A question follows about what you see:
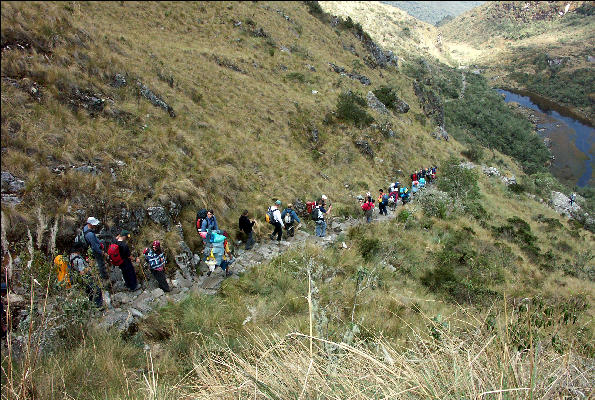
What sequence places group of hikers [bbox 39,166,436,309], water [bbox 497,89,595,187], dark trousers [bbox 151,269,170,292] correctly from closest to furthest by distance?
group of hikers [bbox 39,166,436,309] < dark trousers [bbox 151,269,170,292] < water [bbox 497,89,595,187]

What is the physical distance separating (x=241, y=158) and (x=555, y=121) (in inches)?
3767

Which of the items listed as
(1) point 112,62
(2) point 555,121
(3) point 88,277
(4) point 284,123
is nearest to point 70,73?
(1) point 112,62

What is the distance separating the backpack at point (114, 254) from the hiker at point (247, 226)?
10.3 ft

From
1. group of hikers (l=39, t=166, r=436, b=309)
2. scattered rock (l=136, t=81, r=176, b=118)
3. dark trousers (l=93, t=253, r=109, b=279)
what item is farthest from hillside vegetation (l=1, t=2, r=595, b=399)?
dark trousers (l=93, t=253, r=109, b=279)

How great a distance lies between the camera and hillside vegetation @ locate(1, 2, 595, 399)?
1.86m

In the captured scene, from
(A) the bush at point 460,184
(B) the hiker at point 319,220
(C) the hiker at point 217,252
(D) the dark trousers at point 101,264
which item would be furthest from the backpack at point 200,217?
(A) the bush at point 460,184

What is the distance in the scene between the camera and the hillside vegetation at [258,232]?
186cm

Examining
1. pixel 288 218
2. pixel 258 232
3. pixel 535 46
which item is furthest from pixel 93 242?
pixel 535 46

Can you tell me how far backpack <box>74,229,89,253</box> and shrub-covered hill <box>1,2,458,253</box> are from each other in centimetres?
26

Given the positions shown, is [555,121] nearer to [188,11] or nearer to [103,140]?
[188,11]

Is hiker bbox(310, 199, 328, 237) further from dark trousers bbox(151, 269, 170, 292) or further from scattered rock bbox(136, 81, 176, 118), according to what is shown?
scattered rock bbox(136, 81, 176, 118)

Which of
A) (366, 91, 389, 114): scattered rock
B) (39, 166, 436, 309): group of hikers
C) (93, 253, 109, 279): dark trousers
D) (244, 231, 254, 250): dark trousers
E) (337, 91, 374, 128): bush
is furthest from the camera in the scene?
(366, 91, 389, 114): scattered rock

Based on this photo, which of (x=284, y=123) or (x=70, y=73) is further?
(x=284, y=123)

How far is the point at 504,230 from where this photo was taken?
50.8ft
